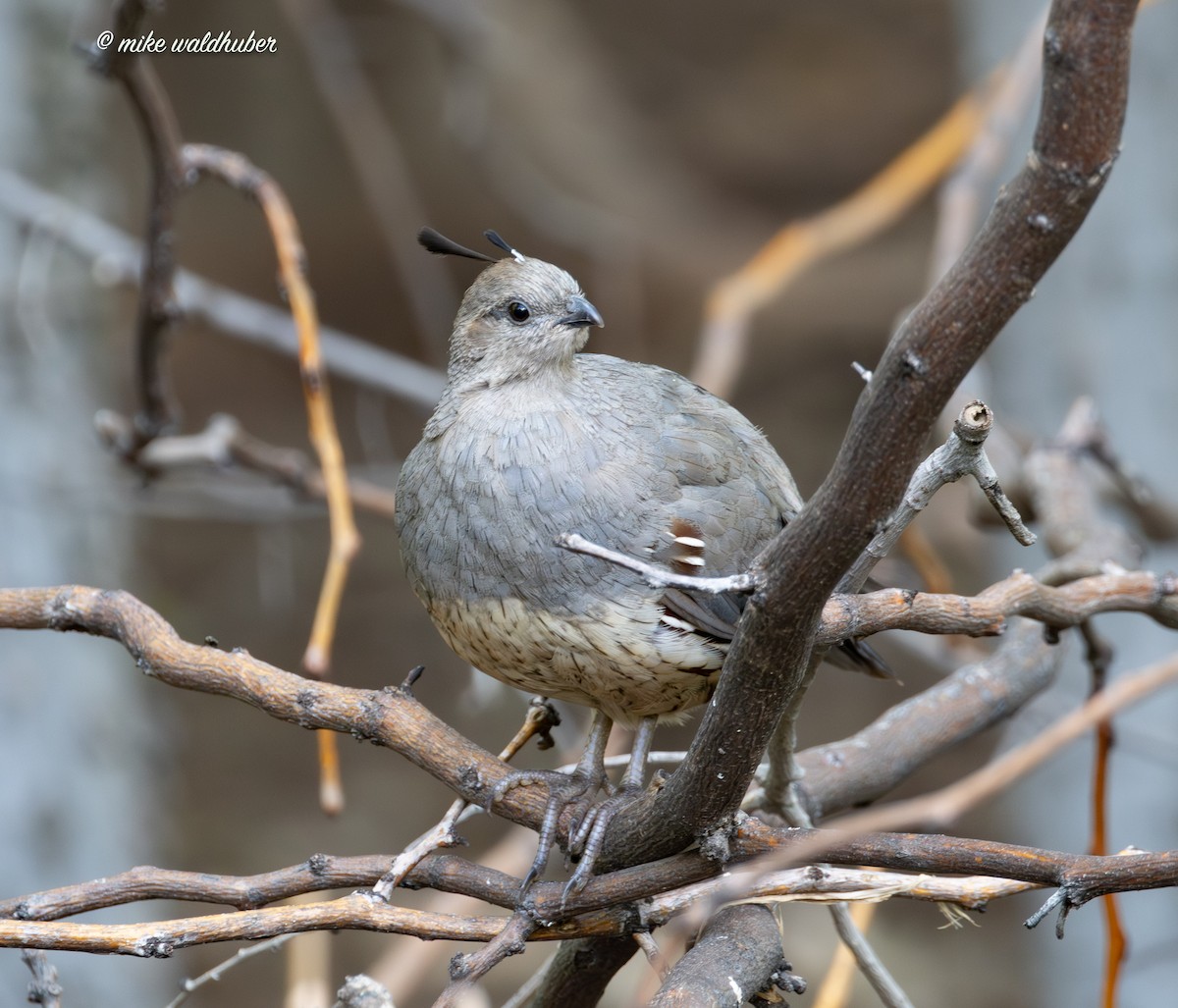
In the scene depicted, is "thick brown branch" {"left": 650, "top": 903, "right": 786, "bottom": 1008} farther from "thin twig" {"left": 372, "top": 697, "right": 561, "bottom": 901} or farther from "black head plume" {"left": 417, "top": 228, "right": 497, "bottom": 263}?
"black head plume" {"left": 417, "top": 228, "right": 497, "bottom": 263}

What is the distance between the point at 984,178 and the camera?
11.4 feet

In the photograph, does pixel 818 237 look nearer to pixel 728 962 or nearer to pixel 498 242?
pixel 498 242

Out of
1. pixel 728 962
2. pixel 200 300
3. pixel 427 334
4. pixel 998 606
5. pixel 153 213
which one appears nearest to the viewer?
pixel 728 962

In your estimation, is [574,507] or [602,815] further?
[574,507]

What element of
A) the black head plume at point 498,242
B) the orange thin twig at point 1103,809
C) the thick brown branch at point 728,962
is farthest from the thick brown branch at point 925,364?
the black head plume at point 498,242

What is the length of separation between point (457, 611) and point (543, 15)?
845 cm

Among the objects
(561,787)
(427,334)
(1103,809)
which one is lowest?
(561,787)

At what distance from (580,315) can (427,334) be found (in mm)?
2445

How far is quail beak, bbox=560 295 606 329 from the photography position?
236 centimetres

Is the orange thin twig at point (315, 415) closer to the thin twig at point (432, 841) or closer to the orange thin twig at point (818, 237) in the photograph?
the thin twig at point (432, 841)

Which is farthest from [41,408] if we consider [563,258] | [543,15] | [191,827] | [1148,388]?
[543,15]

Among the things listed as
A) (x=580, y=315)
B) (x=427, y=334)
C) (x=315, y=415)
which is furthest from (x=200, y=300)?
(x=580, y=315)

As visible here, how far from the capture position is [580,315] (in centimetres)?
238

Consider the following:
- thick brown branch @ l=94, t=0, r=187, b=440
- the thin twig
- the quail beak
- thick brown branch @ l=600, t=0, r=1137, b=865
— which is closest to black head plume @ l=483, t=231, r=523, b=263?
the quail beak
